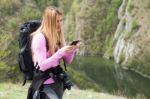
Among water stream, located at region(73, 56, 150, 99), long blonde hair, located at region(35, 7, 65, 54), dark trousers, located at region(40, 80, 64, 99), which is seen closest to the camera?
long blonde hair, located at region(35, 7, 65, 54)

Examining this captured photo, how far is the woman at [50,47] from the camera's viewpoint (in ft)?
29.2

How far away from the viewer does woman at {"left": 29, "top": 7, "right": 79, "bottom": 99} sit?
8914 millimetres

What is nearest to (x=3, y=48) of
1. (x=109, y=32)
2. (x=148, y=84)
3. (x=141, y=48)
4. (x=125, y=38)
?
(x=148, y=84)

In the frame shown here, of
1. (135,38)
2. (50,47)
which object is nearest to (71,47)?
(50,47)

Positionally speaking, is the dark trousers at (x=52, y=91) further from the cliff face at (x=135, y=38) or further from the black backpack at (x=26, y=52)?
the cliff face at (x=135, y=38)

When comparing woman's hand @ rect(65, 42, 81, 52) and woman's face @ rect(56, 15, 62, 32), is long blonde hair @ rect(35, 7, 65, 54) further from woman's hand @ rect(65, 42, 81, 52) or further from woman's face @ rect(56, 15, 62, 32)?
woman's hand @ rect(65, 42, 81, 52)

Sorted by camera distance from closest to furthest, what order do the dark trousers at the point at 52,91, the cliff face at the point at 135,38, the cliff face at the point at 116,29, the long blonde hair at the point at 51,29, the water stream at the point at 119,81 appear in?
the long blonde hair at the point at 51,29 → the dark trousers at the point at 52,91 → the water stream at the point at 119,81 → the cliff face at the point at 135,38 → the cliff face at the point at 116,29

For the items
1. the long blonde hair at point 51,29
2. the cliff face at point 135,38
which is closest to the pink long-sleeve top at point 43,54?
the long blonde hair at point 51,29

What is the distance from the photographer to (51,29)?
29.6ft

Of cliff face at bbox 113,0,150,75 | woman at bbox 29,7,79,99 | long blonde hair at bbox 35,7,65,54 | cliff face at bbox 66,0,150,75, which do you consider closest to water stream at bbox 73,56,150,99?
cliff face at bbox 113,0,150,75

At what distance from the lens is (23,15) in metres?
84.5

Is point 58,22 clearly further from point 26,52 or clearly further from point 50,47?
point 26,52

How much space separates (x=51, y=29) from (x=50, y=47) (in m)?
0.32

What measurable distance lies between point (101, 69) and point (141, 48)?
1714 centimetres
